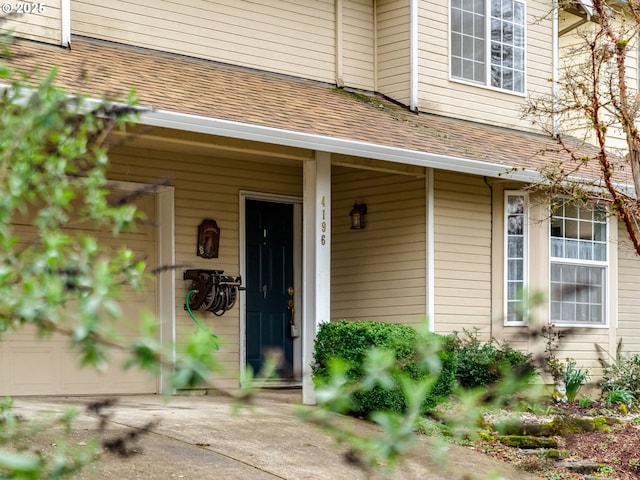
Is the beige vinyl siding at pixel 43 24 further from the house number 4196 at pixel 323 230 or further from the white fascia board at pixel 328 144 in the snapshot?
the house number 4196 at pixel 323 230

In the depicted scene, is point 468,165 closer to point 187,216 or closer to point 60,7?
point 187,216

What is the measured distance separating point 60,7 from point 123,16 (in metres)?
1.03

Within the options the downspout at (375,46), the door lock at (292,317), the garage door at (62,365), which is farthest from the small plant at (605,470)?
the downspout at (375,46)

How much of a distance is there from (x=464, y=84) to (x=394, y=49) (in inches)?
42.2

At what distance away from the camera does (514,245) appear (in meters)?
13.1

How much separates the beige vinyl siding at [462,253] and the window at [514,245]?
0.86 ft

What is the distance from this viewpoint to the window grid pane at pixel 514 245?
1297cm

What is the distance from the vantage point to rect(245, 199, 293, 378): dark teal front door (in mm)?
12289

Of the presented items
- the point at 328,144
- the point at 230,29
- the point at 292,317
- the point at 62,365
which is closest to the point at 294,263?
the point at 292,317

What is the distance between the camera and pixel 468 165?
1173 cm

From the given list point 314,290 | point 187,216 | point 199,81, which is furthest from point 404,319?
point 199,81

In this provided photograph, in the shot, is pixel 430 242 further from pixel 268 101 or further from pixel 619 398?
pixel 619 398

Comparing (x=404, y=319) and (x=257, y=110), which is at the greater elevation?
(x=257, y=110)

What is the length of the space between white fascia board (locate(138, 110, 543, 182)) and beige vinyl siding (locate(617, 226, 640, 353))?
119 inches
